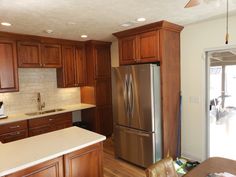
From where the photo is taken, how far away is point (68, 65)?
4.29 metres

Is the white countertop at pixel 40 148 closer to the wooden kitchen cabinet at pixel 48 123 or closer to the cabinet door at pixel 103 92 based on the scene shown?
the wooden kitchen cabinet at pixel 48 123

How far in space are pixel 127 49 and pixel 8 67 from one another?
7.39ft

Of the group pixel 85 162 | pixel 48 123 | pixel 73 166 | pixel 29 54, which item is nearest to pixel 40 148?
pixel 73 166

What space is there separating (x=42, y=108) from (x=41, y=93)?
0.34m

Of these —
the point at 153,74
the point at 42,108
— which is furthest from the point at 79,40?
the point at 153,74

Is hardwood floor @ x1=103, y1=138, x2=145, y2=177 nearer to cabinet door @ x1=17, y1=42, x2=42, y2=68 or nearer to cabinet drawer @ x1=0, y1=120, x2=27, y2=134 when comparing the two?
cabinet drawer @ x1=0, y1=120, x2=27, y2=134

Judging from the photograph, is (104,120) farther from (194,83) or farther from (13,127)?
(194,83)

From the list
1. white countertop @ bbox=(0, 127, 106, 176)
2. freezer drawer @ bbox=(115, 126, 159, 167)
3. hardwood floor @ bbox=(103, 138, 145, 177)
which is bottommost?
hardwood floor @ bbox=(103, 138, 145, 177)

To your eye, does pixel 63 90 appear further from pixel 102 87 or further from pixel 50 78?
pixel 102 87

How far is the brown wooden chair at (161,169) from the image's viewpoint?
1.49m

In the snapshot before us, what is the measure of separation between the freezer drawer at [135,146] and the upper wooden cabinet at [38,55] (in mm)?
2010

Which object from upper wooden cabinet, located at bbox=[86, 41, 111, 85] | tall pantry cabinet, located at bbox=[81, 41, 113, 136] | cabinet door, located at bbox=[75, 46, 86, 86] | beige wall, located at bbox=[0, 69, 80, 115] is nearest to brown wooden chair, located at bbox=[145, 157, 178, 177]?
tall pantry cabinet, located at bbox=[81, 41, 113, 136]

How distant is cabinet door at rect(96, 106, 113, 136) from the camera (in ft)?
14.9

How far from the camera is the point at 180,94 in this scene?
11.3 ft
